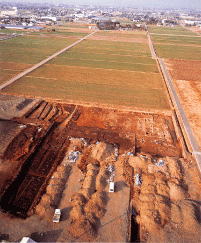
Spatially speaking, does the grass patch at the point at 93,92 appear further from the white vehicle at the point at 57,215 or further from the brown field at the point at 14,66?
the white vehicle at the point at 57,215

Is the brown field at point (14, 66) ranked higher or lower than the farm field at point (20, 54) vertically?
lower

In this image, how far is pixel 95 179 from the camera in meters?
18.6

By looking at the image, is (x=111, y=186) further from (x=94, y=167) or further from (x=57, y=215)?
(x=57, y=215)

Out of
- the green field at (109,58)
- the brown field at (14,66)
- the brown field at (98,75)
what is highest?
the green field at (109,58)

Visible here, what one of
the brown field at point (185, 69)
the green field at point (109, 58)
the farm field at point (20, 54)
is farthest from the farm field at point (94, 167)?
the green field at point (109, 58)

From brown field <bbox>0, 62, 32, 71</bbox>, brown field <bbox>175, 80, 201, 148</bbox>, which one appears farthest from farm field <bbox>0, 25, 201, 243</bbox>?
brown field <bbox>0, 62, 32, 71</bbox>

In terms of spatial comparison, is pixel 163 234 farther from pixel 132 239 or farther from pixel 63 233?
pixel 63 233

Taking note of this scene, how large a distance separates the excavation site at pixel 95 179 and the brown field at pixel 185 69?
74.7 ft

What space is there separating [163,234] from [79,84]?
30.5m

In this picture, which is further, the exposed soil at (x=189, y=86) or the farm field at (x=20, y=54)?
the farm field at (x=20, y=54)

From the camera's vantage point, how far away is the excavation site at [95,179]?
14.7 m

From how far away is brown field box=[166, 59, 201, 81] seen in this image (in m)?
47.5

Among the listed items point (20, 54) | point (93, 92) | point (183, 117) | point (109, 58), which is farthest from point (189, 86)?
point (20, 54)

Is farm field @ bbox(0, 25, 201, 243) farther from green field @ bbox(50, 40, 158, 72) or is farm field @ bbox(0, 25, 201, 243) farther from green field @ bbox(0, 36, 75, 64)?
green field @ bbox(0, 36, 75, 64)
